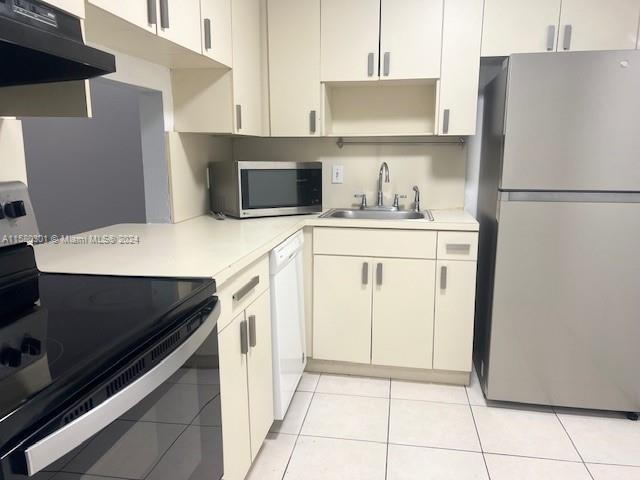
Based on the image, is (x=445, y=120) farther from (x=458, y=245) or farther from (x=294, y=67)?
(x=294, y=67)

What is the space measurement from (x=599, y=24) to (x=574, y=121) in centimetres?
65

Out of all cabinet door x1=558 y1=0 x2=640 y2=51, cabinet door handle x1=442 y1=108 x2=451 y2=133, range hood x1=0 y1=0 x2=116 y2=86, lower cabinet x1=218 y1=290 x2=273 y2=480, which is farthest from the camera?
cabinet door handle x1=442 y1=108 x2=451 y2=133

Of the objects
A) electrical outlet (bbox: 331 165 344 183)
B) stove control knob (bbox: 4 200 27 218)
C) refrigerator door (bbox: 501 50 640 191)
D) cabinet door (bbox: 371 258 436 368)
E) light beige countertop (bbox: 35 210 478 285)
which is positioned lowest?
cabinet door (bbox: 371 258 436 368)

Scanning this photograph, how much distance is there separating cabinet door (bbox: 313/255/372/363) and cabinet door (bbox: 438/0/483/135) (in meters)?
0.86

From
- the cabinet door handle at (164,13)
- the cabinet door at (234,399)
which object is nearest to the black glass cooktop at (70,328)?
the cabinet door at (234,399)

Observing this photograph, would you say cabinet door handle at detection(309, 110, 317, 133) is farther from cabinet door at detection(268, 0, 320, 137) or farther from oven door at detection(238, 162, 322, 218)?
oven door at detection(238, 162, 322, 218)

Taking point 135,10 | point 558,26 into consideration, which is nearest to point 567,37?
point 558,26

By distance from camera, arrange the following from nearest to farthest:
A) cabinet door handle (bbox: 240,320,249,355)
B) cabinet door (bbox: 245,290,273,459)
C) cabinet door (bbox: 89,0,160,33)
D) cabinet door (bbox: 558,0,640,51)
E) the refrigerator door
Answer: cabinet door (bbox: 89,0,160,33) < cabinet door handle (bbox: 240,320,249,355) < cabinet door (bbox: 245,290,273,459) < the refrigerator door < cabinet door (bbox: 558,0,640,51)

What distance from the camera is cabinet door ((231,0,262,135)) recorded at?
2.21m

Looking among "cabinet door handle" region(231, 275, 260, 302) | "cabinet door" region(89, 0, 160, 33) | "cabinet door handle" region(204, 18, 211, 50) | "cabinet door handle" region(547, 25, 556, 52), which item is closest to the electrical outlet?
"cabinet door handle" region(204, 18, 211, 50)

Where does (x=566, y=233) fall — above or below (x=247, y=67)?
below

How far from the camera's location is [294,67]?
8.26ft

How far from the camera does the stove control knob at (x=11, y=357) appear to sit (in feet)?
2.40

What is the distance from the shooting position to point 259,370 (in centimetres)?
170
